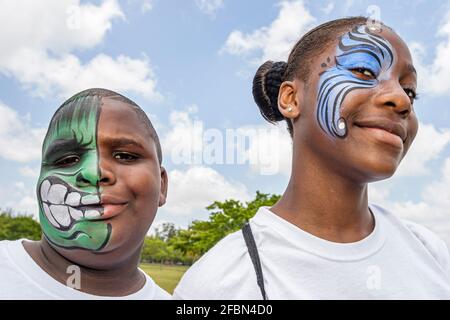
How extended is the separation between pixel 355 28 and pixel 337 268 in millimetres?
1291

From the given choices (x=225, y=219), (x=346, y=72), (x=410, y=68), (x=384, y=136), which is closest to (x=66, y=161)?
(x=346, y=72)

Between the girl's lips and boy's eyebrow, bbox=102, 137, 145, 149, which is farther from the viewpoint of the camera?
boy's eyebrow, bbox=102, 137, 145, 149

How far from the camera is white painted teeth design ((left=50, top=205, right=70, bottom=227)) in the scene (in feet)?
7.85

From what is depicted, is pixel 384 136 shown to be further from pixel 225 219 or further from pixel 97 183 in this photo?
pixel 225 219

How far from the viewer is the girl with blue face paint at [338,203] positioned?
6.65 feet

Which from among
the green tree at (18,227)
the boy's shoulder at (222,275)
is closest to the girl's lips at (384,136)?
the boy's shoulder at (222,275)

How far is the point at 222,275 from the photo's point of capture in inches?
78.2

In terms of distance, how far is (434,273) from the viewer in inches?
89.7

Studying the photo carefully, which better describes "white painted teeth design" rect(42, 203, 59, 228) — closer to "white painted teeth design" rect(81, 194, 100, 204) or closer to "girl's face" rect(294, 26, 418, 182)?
"white painted teeth design" rect(81, 194, 100, 204)

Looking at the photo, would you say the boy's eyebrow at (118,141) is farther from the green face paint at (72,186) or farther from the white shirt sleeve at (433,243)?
the white shirt sleeve at (433,243)

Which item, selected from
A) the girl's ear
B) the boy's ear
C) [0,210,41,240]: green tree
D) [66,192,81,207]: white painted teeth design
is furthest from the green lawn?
the girl's ear
